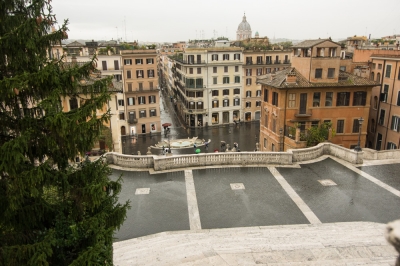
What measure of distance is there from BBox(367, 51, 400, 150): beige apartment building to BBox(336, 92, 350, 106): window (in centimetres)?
772

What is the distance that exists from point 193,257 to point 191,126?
2445 inches

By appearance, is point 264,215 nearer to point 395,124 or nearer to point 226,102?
point 395,124

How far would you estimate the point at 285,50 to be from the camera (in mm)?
75938

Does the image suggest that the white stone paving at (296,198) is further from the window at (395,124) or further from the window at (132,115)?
the window at (132,115)

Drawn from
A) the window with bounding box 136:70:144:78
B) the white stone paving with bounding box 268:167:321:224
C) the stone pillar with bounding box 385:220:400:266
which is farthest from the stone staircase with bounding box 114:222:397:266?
the window with bounding box 136:70:144:78

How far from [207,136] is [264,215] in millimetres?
49099

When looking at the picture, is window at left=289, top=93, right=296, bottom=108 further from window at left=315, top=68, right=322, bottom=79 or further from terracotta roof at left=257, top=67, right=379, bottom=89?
window at left=315, top=68, right=322, bottom=79

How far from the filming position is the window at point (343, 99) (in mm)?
37719

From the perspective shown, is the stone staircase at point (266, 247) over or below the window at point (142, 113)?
over

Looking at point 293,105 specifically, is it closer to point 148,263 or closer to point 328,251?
point 328,251

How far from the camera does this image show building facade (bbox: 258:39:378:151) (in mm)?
36875

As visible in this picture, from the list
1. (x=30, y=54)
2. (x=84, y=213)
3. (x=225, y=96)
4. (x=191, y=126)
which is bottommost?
(x=191, y=126)

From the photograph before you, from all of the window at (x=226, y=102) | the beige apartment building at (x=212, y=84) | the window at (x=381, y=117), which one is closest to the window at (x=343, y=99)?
the window at (x=381, y=117)

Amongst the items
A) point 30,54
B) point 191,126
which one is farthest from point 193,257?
point 191,126
